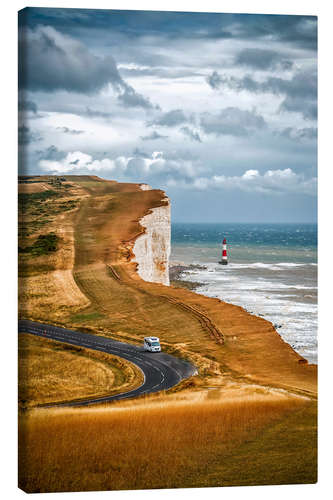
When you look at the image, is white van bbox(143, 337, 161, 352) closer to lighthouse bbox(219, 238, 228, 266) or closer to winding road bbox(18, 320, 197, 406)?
winding road bbox(18, 320, 197, 406)

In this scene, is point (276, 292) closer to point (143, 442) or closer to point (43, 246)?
point (143, 442)

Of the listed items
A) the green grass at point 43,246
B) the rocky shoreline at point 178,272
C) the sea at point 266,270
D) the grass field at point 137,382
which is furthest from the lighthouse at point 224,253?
the green grass at point 43,246

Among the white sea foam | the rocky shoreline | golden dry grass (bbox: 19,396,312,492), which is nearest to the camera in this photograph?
golden dry grass (bbox: 19,396,312,492)

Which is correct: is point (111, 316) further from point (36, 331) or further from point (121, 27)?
point (121, 27)

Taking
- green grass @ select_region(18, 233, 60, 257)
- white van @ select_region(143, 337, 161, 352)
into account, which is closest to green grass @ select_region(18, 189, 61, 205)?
green grass @ select_region(18, 233, 60, 257)

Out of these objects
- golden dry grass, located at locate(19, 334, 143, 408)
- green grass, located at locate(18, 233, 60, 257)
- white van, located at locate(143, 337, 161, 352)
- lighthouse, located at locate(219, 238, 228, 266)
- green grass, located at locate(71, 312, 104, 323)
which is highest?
green grass, located at locate(18, 233, 60, 257)

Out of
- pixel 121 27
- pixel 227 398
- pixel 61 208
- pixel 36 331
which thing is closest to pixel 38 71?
pixel 121 27
